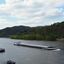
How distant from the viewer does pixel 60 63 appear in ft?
295

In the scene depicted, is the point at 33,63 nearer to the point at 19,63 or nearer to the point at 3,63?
the point at 19,63

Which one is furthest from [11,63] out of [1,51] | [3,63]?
[1,51]

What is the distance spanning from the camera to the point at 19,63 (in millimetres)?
90000

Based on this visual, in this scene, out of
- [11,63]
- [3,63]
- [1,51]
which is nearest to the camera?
[11,63]

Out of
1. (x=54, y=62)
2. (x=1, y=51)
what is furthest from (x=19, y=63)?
(x=1, y=51)

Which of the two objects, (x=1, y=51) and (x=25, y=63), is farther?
(x=1, y=51)

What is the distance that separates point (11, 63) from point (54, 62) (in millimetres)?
18739

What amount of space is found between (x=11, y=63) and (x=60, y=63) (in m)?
19.3

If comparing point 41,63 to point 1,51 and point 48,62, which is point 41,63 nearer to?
point 48,62

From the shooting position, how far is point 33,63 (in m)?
90.1

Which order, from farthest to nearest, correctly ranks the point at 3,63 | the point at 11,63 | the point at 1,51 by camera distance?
A: the point at 1,51 < the point at 3,63 < the point at 11,63

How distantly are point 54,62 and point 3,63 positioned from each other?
2016cm

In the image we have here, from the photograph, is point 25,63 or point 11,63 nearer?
point 11,63

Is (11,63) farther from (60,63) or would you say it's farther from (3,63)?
(60,63)
